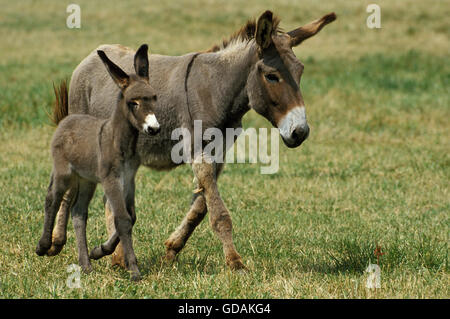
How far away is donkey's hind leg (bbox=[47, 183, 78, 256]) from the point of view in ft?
20.7

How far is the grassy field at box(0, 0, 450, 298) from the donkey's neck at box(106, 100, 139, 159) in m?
1.02

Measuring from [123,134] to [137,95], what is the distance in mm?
378

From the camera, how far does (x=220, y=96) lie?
249 inches

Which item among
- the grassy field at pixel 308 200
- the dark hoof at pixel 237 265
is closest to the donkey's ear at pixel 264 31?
the dark hoof at pixel 237 265

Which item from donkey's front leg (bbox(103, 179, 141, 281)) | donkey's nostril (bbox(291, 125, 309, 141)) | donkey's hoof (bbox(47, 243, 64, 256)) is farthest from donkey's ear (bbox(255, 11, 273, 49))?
donkey's hoof (bbox(47, 243, 64, 256))

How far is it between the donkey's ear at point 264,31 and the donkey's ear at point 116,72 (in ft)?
3.91

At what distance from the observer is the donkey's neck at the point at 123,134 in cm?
548

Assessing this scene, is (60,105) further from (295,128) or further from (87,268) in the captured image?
(295,128)

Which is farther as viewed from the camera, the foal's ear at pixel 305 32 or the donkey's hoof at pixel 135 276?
the foal's ear at pixel 305 32

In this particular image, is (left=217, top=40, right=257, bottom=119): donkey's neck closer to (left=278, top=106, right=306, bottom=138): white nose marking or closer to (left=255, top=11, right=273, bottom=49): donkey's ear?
(left=255, top=11, right=273, bottom=49): donkey's ear


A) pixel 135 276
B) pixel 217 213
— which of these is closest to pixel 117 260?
pixel 135 276

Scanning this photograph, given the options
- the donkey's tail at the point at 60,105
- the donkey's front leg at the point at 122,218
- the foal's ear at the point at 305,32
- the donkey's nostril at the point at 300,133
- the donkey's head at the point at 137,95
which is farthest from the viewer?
the donkey's tail at the point at 60,105

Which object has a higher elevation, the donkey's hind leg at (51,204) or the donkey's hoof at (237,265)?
the donkey's hind leg at (51,204)

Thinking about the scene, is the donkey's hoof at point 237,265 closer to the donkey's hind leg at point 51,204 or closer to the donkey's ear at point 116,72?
the donkey's hind leg at point 51,204
